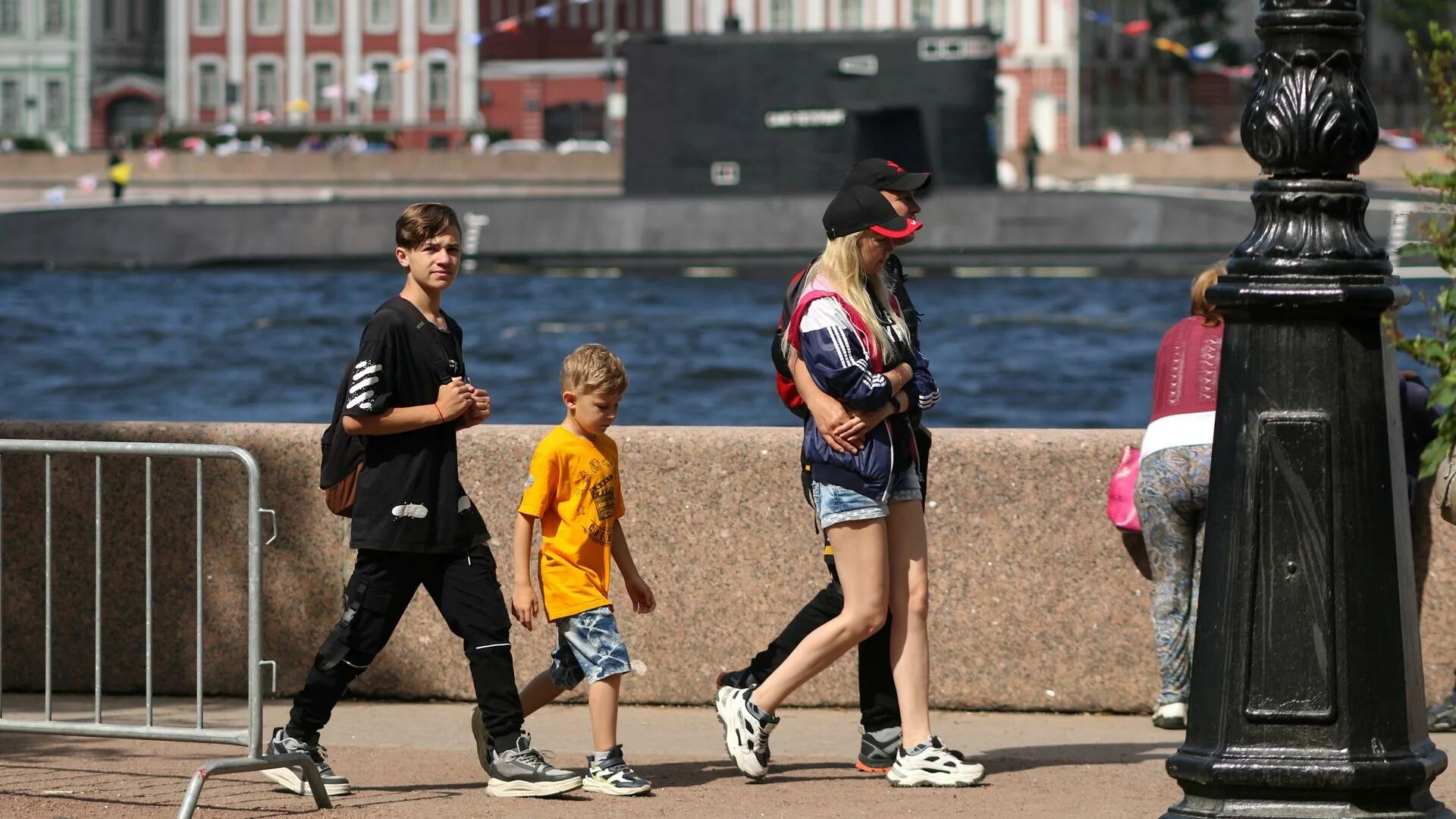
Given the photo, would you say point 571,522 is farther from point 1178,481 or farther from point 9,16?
point 9,16

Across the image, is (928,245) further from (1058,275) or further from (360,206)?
(360,206)

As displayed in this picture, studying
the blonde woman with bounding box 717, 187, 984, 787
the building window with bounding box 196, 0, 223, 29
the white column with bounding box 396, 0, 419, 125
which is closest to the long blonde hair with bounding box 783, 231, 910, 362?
the blonde woman with bounding box 717, 187, 984, 787

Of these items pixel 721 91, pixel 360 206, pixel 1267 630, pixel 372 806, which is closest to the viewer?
pixel 1267 630

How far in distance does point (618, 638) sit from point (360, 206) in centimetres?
3871

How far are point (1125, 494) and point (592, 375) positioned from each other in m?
2.07

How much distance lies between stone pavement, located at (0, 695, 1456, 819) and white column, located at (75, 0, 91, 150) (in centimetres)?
9985

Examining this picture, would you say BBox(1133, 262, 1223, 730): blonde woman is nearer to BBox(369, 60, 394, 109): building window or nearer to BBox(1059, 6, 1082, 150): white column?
BBox(1059, 6, 1082, 150): white column

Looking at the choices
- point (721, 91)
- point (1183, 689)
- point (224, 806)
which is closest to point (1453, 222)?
point (1183, 689)

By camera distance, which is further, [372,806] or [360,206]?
[360,206]

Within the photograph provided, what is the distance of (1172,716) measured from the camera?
6.71 meters

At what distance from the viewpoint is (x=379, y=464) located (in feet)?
18.8

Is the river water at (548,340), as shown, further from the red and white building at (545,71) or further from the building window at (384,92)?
the red and white building at (545,71)

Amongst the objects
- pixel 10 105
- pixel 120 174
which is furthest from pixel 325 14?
pixel 120 174

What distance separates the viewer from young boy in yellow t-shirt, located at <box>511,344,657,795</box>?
5.75 meters
